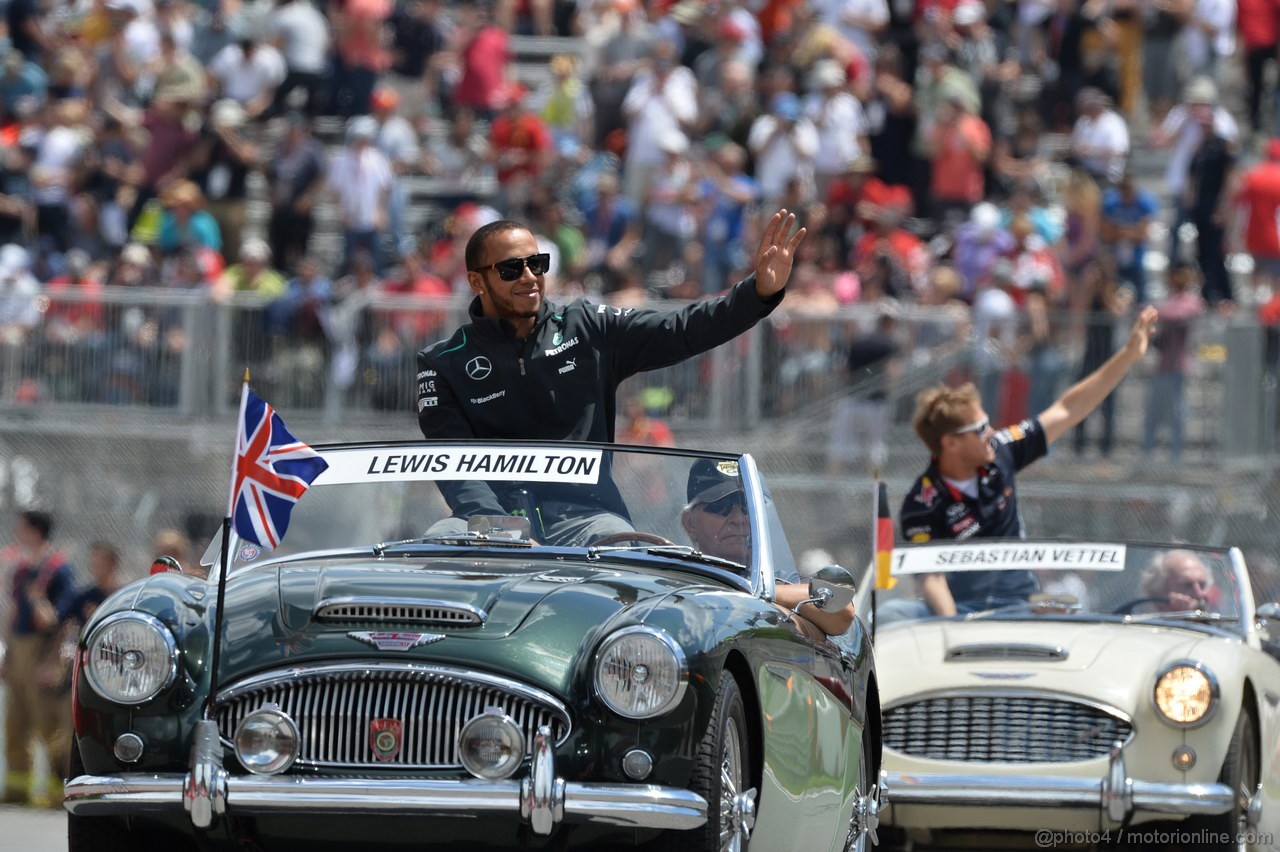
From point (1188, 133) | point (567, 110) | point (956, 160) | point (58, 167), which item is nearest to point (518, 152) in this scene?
point (567, 110)

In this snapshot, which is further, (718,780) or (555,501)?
(555,501)

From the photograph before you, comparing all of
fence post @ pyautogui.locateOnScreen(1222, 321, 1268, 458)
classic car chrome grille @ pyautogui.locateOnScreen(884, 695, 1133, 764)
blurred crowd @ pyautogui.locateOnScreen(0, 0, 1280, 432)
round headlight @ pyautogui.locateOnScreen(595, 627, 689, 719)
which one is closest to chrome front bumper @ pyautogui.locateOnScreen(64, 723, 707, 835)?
round headlight @ pyautogui.locateOnScreen(595, 627, 689, 719)

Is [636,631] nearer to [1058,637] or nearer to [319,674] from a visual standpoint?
[319,674]

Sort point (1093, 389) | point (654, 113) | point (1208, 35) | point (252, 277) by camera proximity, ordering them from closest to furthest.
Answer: point (1093, 389) → point (252, 277) → point (654, 113) → point (1208, 35)

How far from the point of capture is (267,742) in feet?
19.1

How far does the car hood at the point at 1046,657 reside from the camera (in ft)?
29.5

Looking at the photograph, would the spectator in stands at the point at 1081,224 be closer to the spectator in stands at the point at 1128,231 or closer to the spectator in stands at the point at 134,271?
the spectator in stands at the point at 1128,231

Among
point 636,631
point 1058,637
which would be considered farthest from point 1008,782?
point 636,631

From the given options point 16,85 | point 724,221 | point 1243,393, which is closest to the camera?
point 1243,393

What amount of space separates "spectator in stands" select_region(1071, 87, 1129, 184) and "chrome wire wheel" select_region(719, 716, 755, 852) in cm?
A: 1415

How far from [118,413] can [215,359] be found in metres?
0.81

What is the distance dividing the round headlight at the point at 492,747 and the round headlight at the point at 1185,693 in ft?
12.4

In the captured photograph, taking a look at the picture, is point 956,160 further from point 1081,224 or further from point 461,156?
point 461,156

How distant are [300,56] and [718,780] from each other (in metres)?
18.0
